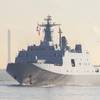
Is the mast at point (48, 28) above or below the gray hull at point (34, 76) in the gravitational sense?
above

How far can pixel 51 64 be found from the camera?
118062 mm

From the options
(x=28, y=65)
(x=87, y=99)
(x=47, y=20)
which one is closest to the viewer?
(x=87, y=99)

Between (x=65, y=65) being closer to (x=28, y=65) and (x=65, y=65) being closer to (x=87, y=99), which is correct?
(x=28, y=65)

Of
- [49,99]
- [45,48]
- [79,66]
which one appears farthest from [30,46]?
[49,99]

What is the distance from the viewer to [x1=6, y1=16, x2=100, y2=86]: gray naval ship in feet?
382

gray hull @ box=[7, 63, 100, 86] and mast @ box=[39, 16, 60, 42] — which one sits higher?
mast @ box=[39, 16, 60, 42]

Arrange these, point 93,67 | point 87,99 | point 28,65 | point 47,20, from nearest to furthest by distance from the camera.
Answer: point 87,99
point 28,65
point 47,20
point 93,67

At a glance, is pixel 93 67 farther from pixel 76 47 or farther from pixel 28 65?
pixel 28 65

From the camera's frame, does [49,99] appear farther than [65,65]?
No

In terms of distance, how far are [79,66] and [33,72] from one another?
13.4 meters

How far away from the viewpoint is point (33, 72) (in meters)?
116

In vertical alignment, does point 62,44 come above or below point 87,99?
above

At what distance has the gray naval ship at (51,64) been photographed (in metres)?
116

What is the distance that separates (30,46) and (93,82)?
1824 centimetres
